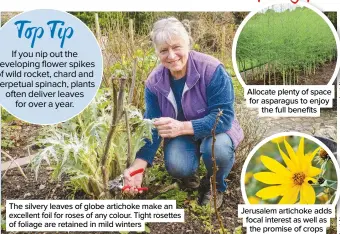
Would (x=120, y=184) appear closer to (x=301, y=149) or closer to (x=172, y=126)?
(x=172, y=126)

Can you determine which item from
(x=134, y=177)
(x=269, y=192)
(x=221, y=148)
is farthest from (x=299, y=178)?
(x=134, y=177)

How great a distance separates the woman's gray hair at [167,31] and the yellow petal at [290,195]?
823mm

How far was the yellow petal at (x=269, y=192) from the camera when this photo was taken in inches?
109

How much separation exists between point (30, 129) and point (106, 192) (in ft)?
1.53

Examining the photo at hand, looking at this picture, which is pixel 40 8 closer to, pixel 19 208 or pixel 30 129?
pixel 30 129

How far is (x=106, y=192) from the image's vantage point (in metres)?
2.76

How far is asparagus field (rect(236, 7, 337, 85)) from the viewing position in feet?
8.87

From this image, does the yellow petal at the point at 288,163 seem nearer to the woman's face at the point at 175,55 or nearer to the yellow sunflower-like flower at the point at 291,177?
the yellow sunflower-like flower at the point at 291,177

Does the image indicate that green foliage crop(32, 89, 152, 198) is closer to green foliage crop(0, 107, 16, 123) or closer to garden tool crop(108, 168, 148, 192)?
garden tool crop(108, 168, 148, 192)

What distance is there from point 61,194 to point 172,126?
0.62 meters

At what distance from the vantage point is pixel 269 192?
278 centimetres

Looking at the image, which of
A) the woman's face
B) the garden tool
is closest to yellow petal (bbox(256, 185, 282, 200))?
the garden tool

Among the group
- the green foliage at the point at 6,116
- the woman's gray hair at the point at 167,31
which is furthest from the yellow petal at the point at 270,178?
the green foliage at the point at 6,116

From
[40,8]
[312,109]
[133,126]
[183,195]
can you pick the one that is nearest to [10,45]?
[40,8]
